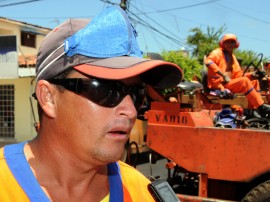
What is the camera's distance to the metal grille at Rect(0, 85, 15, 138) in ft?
55.0

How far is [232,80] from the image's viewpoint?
20.3 feet

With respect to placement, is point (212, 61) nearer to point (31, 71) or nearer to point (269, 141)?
point (269, 141)

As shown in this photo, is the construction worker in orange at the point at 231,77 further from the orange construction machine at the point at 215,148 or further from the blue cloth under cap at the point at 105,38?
the blue cloth under cap at the point at 105,38

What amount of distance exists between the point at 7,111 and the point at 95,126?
640 inches

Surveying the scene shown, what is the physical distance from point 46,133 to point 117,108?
306 millimetres

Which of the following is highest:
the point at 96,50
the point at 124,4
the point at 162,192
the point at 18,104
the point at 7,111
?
the point at 124,4

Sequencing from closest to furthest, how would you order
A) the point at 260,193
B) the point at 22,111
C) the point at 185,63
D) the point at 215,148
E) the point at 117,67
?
1. the point at 117,67
2. the point at 260,193
3. the point at 215,148
4. the point at 22,111
5. the point at 185,63

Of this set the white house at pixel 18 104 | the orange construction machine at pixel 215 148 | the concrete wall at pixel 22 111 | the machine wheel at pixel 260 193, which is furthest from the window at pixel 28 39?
the machine wheel at pixel 260 193

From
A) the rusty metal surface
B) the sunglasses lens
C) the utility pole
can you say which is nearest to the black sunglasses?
the sunglasses lens

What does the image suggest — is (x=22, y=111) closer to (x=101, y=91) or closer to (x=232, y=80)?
(x=232, y=80)

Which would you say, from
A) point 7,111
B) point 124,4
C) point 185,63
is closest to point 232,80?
point 124,4

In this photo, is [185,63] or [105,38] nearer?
[105,38]

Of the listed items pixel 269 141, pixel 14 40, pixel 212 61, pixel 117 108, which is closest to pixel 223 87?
pixel 212 61

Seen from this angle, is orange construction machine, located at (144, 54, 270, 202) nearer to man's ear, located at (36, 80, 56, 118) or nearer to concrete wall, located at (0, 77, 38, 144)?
man's ear, located at (36, 80, 56, 118)
